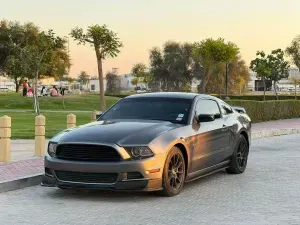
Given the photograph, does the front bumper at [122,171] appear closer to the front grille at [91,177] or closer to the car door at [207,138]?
the front grille at [91,177]

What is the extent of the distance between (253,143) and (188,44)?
67.1m

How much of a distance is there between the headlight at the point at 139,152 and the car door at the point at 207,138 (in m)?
1.16

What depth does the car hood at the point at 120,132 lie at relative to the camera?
320 inches

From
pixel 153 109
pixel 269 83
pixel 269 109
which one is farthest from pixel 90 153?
pixel 269 83

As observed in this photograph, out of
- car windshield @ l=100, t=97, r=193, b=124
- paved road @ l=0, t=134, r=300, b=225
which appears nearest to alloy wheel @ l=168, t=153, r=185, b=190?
paved road @ l=0, t=134, r=300, b=225

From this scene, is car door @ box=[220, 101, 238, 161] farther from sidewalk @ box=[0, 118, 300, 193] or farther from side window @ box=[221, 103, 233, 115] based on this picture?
sidewalk @ box=[0, 118, 300, 193]

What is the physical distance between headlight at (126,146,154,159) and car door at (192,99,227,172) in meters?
1.16

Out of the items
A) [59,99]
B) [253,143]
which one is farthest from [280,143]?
[59,99]

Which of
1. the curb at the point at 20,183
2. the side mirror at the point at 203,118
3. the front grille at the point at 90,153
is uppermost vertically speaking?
the side mirror at the point at 203,118

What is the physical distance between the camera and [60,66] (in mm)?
68688

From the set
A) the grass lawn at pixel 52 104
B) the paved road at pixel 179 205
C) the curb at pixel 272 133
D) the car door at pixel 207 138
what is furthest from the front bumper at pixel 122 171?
the grass lawn at pixel 52 104

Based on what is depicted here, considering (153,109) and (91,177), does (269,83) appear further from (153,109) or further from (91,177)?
(91,177)

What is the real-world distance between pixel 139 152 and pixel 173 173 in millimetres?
729

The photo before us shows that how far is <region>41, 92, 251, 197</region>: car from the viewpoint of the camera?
8.04m
